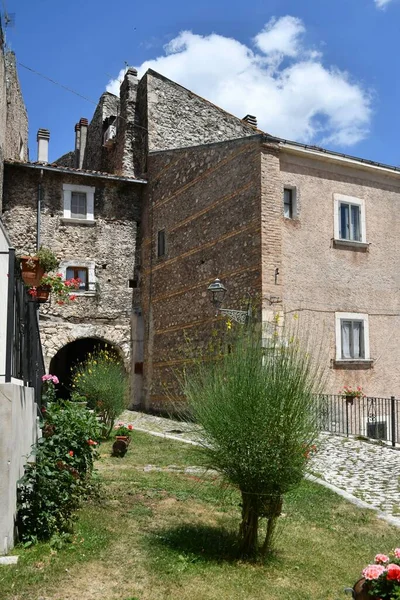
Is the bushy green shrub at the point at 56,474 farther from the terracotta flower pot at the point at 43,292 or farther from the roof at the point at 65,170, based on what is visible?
the roof at the point at 65,170

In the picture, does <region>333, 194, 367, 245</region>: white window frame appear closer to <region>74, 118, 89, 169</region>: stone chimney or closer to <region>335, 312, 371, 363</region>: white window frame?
<region>335, 312, 371, 363</region>: white window frame

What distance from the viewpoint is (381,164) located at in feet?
54.1

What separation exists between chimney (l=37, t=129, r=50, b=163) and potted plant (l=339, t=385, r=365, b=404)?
55.9 feet

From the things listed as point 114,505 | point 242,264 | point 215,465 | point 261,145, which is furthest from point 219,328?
point 215,465

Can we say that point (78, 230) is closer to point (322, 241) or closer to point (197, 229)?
point (197, 229)

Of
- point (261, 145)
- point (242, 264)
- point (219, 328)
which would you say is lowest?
point (219, 328)

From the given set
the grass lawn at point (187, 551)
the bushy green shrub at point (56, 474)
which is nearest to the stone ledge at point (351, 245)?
the grass lawn at point (187, 551)

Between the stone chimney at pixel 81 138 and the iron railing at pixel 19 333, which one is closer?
the iron railing at pixel 19 333

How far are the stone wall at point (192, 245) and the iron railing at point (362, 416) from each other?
11.2 feet

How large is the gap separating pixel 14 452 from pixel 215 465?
190cm

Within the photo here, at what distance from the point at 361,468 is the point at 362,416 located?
4.60 metres

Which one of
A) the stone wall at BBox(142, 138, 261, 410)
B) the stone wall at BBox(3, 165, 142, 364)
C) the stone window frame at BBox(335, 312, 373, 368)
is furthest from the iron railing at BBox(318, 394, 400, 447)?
the stone wall at BBox(3, 165, 142, 364)

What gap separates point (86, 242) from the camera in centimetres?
2080

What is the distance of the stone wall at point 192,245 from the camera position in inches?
607
